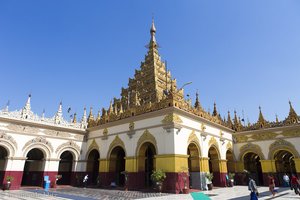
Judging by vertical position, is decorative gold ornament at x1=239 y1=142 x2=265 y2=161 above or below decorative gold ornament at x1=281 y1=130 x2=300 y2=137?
below

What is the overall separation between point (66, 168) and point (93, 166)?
3099 millimetres

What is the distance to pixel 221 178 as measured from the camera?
19.7 meters

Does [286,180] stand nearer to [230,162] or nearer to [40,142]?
[230,162]

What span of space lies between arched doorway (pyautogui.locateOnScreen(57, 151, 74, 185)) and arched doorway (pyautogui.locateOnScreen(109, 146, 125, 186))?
531 centimetres

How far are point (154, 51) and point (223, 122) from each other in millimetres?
14033

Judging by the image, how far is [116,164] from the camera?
20.7m

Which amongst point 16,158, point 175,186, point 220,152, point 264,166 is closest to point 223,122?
point 220,152

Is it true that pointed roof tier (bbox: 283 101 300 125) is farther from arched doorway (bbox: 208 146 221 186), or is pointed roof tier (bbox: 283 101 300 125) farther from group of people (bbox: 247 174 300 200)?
arched doorway (bbox: 208 146 221 186)

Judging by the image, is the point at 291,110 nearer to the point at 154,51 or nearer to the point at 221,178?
the point at 221,178

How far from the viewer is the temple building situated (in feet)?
52.7

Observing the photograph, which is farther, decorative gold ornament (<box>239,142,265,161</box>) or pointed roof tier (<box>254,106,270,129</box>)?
pointed roof tier (<box>254,106,270,129</box>)

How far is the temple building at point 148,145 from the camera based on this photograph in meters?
16.1

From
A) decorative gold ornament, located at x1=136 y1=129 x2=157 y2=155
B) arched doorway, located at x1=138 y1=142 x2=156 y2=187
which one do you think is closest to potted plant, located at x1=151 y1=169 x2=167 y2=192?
decorative gold ornament, located at x1=136 y1=129 x2=157 y2=155

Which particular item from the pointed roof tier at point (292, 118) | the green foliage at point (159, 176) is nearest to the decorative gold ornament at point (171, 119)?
the green foliage at point (159, 176)
